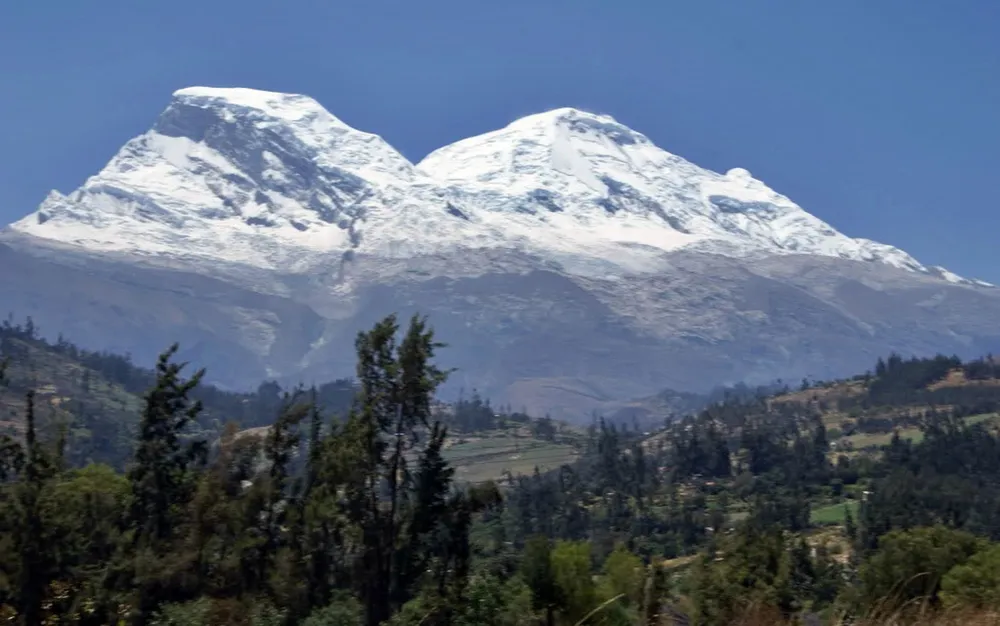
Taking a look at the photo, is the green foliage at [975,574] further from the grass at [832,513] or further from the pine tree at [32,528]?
the grass at [832,513]

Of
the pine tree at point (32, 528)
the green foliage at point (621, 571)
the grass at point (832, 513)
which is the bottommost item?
the grass at point (832, 513)

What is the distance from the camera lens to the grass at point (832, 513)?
15400 centimetres

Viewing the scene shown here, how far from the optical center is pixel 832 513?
161m

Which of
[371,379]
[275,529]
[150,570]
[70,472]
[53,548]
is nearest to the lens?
[53,548]

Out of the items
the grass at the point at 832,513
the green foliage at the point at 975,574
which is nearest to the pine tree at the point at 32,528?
the green foliage at the point at 975,574

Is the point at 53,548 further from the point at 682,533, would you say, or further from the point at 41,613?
the point at 682,533

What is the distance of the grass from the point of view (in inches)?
6063

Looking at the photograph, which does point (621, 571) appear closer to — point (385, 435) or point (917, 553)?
point (917, 553)

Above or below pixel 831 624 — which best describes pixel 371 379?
above

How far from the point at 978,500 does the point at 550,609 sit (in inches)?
4625

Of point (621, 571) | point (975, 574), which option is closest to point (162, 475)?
point (621, 571)

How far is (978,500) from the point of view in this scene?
15025 cm

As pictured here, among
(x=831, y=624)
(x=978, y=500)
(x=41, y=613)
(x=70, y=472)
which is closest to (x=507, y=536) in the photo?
(x=978, y=500)

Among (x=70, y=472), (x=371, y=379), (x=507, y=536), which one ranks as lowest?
(x=507, y=536)
